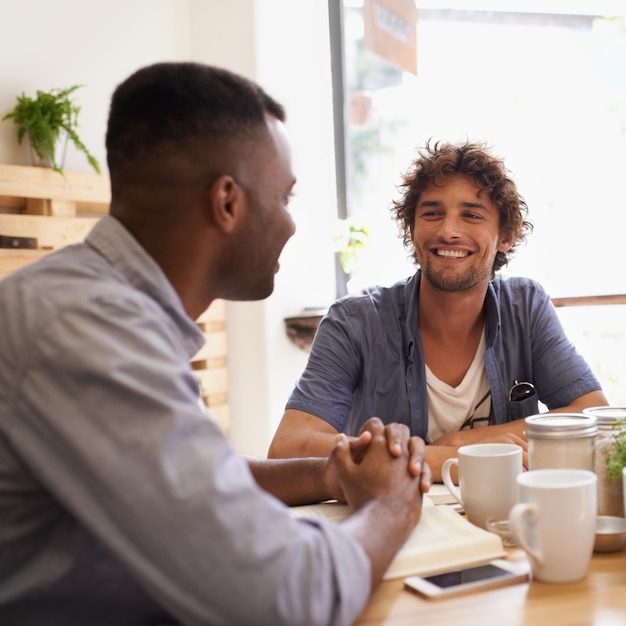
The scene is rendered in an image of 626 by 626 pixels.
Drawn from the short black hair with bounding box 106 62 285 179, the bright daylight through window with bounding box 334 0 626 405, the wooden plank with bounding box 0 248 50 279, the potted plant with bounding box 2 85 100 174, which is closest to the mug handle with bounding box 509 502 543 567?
the short black hair with bounding box 106 62 285 179

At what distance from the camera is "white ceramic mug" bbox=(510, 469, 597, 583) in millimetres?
1024

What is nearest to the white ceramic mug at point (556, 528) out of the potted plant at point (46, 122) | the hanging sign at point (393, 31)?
the potted plant at point (46, 122)

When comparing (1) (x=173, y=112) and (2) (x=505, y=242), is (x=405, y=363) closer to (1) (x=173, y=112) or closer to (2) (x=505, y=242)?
(2) (x=505, y=242)

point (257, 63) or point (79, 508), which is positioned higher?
point (257, 63)

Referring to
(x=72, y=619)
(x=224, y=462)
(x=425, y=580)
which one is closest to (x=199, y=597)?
(x=224, y=462)

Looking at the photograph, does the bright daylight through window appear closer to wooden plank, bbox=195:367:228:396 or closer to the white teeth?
wooden plank, bbox=195:367:228:396

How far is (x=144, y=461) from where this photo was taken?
0.79 metres

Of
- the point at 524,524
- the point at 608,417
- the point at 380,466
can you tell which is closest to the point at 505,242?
the point at 608,417

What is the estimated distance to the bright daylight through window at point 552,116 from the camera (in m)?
3.80

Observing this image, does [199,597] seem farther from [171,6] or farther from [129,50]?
[171,6]

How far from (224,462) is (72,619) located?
0.92ft

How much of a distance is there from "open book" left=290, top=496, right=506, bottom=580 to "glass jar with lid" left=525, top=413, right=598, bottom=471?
0.50 feet

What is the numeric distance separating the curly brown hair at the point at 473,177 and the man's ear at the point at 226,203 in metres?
1.30

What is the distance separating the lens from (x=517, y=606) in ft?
3.17
